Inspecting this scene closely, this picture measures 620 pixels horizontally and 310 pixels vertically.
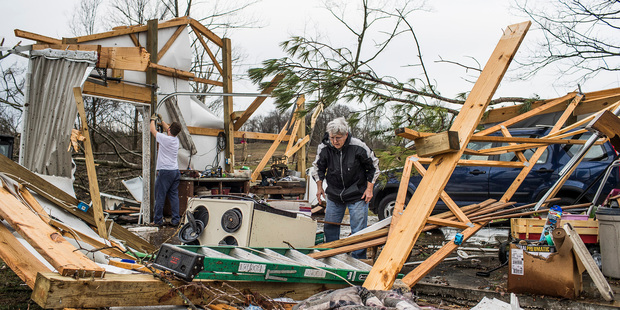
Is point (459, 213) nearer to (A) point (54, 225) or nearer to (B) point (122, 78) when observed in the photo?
(A) point (54, 225)

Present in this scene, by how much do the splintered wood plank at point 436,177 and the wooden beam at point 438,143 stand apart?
0.12 meters

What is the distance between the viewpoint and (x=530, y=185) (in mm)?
7055

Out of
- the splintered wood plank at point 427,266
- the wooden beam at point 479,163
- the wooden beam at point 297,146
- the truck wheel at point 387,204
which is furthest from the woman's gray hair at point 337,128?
the wooden beam at point 297,146

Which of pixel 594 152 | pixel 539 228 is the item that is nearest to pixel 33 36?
pixel 539 228

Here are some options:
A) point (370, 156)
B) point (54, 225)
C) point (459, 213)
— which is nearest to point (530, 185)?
point (459, 213)

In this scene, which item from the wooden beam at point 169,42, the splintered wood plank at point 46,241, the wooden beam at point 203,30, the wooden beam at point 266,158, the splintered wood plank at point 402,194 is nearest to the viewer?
the splintered wood plank at point 46,241

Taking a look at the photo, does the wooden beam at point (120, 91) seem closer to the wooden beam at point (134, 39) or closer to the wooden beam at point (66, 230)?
the wooden beam at point (134, 39)

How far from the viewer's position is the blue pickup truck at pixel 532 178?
6582mm

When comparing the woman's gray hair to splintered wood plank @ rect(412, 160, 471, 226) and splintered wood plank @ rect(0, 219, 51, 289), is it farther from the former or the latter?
splintered wood plank @ rect(0, 219, 51, 289)

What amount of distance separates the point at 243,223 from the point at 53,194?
2171mm

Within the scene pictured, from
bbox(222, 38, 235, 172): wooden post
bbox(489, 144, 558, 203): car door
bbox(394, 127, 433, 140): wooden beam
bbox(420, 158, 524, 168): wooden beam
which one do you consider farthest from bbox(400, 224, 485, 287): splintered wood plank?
bbox(222, 38, 235, 172): wooden post

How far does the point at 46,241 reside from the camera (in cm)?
319

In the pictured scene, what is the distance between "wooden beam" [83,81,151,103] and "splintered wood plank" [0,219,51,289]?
4.55 metres

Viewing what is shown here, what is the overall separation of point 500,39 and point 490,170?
391 centimetres
